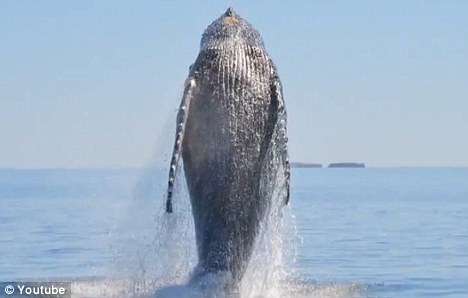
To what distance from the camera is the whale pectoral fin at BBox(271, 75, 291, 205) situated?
50.6 feet

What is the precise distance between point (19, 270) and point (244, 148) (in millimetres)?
9707

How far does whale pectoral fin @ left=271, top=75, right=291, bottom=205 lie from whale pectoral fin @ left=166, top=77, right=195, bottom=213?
3.89 ft

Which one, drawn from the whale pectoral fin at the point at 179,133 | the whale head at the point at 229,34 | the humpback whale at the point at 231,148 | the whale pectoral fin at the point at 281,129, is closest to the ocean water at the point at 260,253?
the humpback whale at the point at 231,148

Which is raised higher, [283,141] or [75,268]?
[283,141]

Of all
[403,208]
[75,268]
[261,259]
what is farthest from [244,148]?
[403,208]

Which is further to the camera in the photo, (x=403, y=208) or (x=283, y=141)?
(x=403, y=208)

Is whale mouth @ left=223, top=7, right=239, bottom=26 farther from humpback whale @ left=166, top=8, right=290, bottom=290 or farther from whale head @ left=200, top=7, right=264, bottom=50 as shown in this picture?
humpback whale @ left=166, top=8, right=290, bottom=290

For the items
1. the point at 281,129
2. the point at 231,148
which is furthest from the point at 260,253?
the point at 281,129

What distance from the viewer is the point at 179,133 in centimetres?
1487

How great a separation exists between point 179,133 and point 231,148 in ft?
2.85

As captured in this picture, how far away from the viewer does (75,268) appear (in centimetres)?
2391

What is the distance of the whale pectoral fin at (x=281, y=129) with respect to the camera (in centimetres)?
1542

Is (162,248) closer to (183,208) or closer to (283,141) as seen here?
(183,208)

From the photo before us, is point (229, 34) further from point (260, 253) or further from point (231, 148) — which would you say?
point (260, 253)
